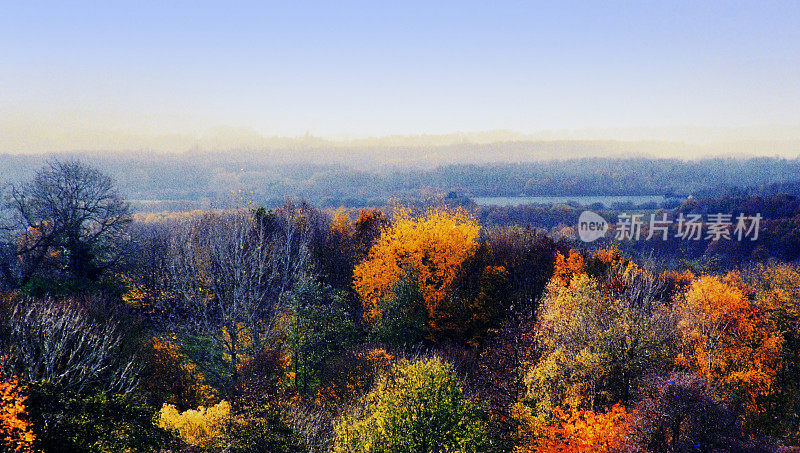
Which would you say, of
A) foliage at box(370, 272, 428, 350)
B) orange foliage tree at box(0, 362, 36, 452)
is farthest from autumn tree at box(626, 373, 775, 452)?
orange foliage tree at box(0, 362, 36, 452)

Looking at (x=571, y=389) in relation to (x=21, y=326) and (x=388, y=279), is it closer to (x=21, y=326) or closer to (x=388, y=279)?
(x=388, y=279)

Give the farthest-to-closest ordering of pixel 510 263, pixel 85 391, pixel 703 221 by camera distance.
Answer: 1. pixel 703 221
2. pixel 510 263
3. pixel 85 391

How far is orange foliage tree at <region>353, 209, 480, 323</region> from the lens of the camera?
129 feet

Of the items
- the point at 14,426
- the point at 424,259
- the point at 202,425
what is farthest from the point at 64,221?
the point at 424,259

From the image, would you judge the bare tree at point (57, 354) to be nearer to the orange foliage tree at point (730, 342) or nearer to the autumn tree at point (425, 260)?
the autumn tree at point (425, 260)

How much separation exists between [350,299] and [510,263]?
16.7 meters

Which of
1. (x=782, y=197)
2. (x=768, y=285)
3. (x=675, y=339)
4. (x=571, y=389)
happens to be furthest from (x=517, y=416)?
(x=782, y=197)

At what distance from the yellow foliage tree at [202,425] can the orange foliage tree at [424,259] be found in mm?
18881

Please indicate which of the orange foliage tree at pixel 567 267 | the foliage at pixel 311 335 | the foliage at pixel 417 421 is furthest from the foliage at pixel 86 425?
the orange foliage tree at pixel 567 267

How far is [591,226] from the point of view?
127 metres

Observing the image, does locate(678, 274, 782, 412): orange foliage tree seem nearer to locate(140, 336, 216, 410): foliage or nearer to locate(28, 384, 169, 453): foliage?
locate(28, 384, 169, 453): foliage

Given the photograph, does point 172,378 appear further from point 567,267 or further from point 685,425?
point 567,267

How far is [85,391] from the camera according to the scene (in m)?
22.3

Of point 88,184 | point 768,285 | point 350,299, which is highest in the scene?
point 88,184
